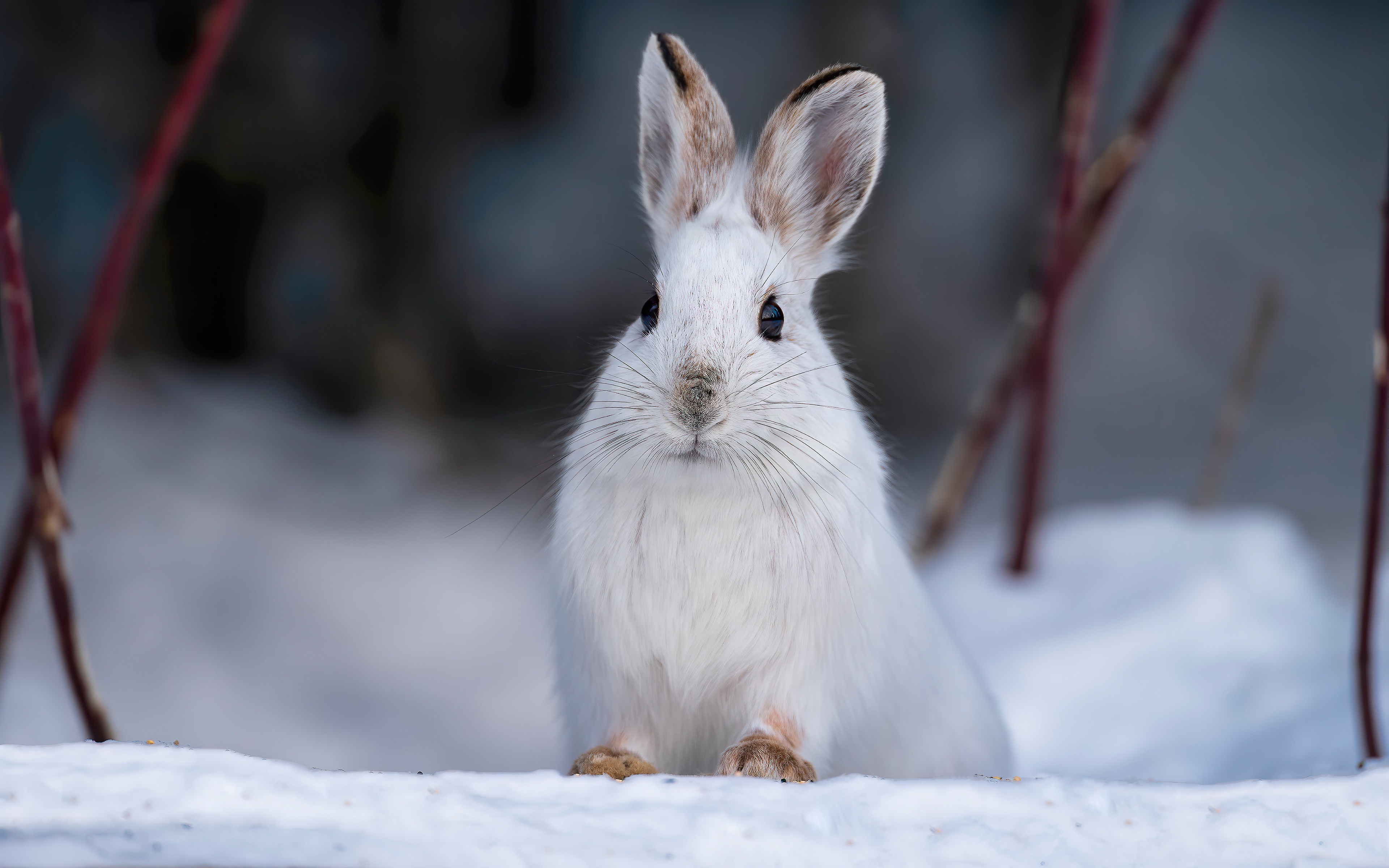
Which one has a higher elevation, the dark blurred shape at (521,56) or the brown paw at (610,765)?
the dark blurred shape at (521,56)

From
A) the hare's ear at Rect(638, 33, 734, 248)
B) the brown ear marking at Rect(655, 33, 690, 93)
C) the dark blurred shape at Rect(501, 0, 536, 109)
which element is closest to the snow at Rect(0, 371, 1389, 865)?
the hare's ear at Rect(638, 33, 734, 248)

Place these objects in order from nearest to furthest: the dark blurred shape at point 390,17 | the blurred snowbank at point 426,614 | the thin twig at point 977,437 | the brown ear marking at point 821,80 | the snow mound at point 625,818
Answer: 1. the snow mound at point 625,818
2. the brown ear marking at point 821,80
3. the blurred snowbank at point 426,614
4. the thin twig at point 977,437
5. the dark blurred shape at point 390,17

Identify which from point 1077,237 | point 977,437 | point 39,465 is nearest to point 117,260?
point 39,465

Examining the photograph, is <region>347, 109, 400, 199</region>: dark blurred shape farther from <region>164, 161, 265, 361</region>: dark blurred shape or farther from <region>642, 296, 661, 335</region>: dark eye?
<region>642, 296, 661, 335</region>: dark eye

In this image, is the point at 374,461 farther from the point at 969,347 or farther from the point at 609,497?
the point at 609,497

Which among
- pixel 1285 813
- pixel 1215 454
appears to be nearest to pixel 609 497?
pixel 1285 813

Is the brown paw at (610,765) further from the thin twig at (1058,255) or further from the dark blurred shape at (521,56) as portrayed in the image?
the dark blurred shape at (521,56)

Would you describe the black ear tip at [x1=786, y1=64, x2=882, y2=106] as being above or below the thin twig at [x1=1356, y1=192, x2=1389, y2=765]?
above

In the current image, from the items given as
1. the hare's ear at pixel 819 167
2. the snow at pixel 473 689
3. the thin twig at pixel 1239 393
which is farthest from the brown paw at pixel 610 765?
the thin twig at pixel 1239 393
